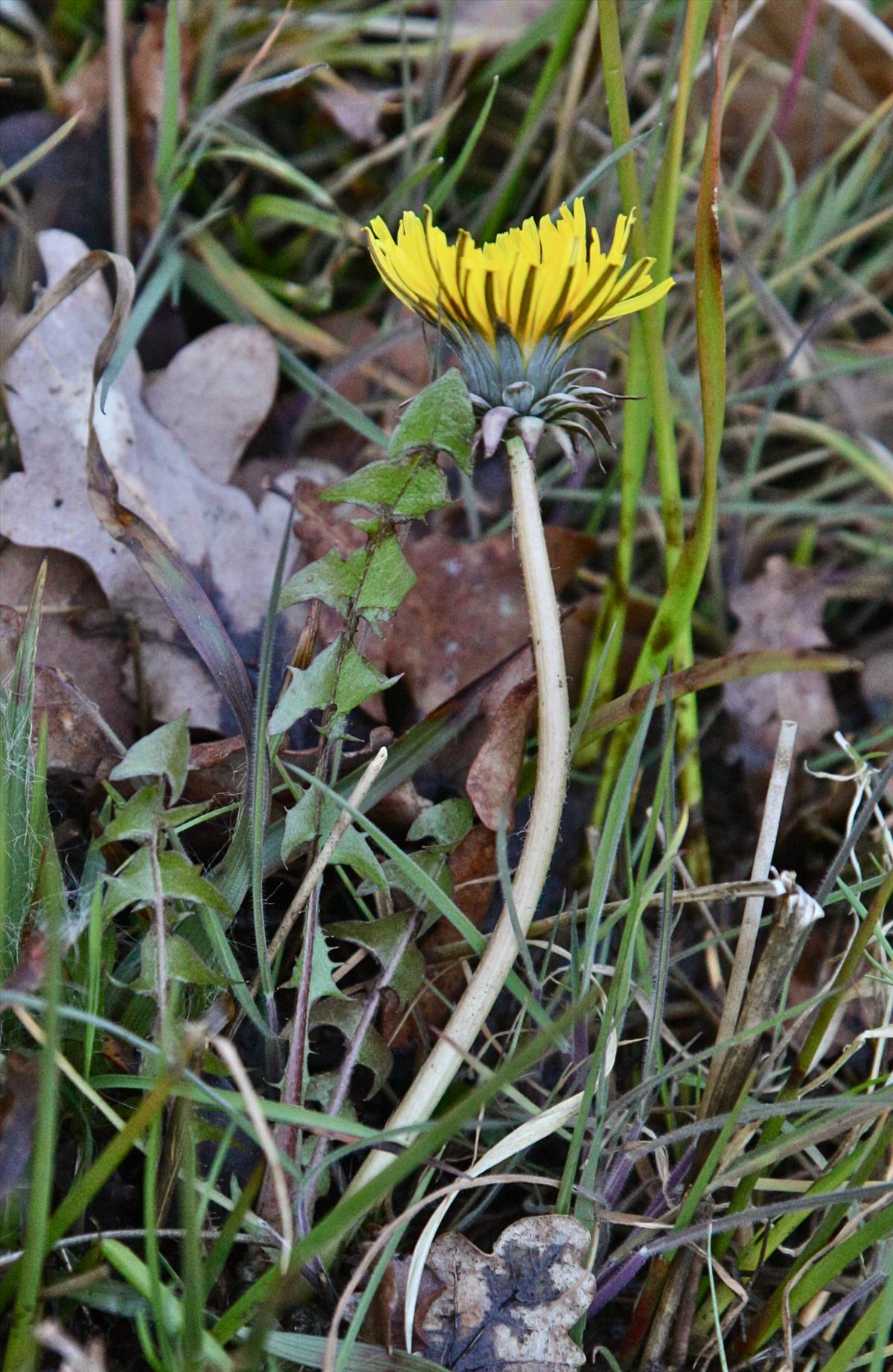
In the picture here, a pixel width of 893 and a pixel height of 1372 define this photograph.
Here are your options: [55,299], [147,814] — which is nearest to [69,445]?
[55,299]

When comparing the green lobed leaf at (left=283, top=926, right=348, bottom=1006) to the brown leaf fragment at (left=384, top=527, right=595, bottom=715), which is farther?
the brown leaf fragment at (left=384, top=527, right=595, bottom=715)

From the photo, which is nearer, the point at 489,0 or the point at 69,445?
the point at 69,445

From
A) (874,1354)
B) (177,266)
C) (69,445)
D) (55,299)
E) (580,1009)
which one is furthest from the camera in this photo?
(177,266)

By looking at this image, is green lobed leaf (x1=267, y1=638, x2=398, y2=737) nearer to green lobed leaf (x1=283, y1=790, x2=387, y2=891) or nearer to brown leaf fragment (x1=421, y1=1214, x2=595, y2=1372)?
green lobed leaf (x1=283, y1=790, x2=387, y2=891)

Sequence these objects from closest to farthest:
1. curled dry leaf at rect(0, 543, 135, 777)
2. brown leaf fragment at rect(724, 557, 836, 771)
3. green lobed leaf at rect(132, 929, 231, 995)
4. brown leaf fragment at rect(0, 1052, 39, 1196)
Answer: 1. brown leaf fragment at rect(0, 1052, 39, 1196)
2. green lobed leaf at rect(132, 929, 231, 995)
3. curled dry leaf at rect(0, 543, 135, 777)
4. brown leaf fragment at rect(724, 557, 836, 771)

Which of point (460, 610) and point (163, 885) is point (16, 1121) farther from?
point (460, 610)

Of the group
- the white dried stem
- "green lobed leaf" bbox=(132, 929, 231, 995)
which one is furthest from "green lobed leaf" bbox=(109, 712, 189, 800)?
the white dried stem

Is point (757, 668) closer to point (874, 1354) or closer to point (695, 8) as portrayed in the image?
point (874, 1354)

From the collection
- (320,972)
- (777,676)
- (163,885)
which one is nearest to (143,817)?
(163,885)
